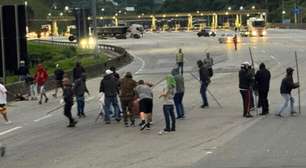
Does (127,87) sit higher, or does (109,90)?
(127,87)

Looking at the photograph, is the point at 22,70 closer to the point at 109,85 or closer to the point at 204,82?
the point at 204,82

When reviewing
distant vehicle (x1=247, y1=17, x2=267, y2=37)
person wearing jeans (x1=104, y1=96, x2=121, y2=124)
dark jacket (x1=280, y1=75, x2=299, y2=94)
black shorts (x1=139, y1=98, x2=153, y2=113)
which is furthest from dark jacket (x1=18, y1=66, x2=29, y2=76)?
distant vehicle (x1=247, y1=17, x2=267, y2=37)

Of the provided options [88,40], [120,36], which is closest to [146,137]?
[88,40]

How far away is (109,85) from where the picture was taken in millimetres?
21891

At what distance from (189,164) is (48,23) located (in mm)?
183676

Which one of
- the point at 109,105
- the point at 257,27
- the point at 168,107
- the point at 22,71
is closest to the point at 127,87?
the point at 109,105

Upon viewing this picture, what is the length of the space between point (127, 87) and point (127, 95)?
26cm

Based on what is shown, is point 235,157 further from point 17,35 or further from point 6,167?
point 17,35

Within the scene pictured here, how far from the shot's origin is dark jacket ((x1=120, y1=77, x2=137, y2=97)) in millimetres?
21281

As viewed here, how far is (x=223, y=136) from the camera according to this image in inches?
721

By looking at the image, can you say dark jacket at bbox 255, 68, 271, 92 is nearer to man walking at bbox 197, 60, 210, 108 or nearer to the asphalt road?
the asphalt road

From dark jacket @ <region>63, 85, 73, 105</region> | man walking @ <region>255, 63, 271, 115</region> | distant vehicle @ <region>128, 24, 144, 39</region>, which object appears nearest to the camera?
dark jacket @ <region>63, 85, 73, 105</region>

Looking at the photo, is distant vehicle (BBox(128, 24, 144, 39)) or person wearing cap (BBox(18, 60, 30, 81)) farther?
distant vehicle (BBox(128, 24, 144, 39))

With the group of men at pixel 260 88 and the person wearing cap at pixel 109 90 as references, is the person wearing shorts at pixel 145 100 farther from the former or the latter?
the group of men at pixel 260 88
